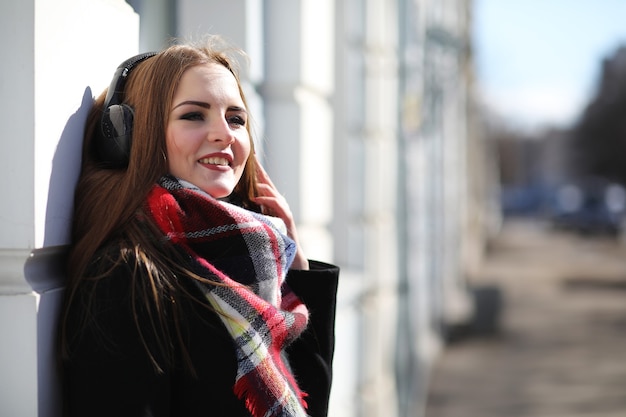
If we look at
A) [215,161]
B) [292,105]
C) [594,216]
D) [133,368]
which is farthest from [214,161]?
[594,216]

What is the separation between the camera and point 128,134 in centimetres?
190

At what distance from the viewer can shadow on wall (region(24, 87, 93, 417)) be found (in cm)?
182

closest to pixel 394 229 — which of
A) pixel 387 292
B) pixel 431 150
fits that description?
pixel 387 292

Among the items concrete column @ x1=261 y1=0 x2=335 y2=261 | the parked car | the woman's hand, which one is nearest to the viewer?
the woman's hand

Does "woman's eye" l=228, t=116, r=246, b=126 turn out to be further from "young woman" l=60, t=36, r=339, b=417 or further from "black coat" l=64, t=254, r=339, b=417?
"black coat" l=64, t=254, r=339, b=417

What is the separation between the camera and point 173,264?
5.91ft

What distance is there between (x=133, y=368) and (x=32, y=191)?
405mm

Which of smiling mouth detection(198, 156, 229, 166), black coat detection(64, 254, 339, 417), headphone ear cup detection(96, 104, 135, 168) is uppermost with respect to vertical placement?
headphone ear cup detection(96, 104, 135, 168)

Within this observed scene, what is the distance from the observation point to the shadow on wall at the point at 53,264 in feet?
5.98

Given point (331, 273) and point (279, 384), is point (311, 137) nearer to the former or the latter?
point (331, 273)

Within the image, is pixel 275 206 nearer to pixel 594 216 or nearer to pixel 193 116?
pixel 193 116

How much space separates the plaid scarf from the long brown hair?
0.14 feet

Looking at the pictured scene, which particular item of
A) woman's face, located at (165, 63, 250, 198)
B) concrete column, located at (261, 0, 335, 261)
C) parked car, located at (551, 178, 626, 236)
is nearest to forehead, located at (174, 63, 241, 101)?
woman's face, located at (165, 63, 250, 198)

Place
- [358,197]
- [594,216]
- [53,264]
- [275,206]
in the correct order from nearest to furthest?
1. [53,264]
2. [275,206]
3. [358,197]
4. [594,216]
